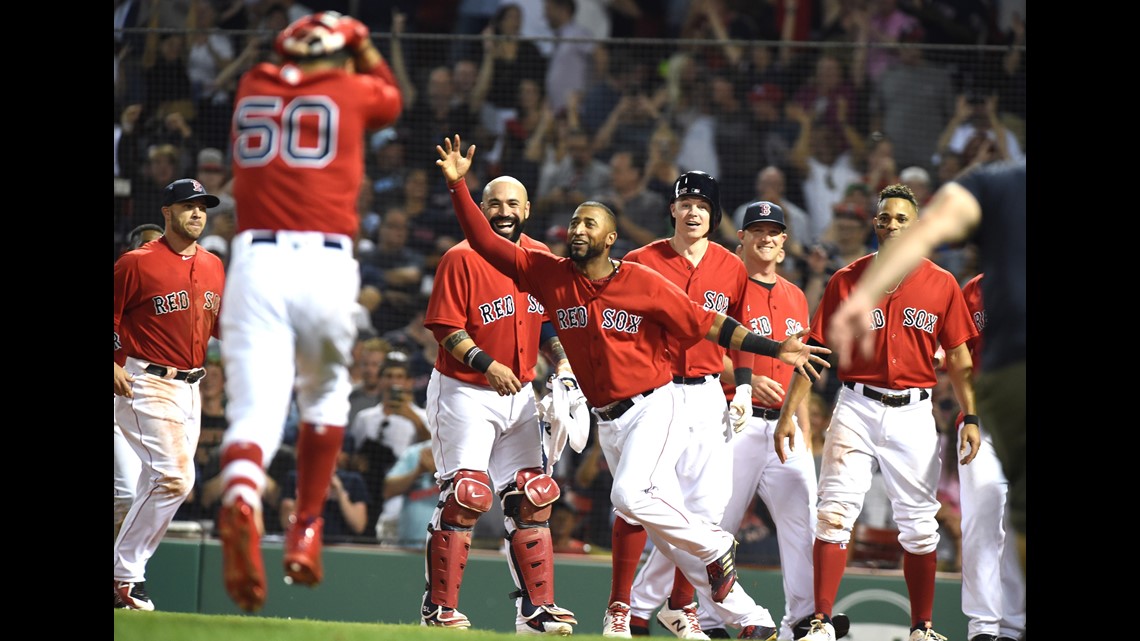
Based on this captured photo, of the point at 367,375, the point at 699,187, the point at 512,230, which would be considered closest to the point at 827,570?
the point at 699,187

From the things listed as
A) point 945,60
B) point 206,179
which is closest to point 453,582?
point 206,179

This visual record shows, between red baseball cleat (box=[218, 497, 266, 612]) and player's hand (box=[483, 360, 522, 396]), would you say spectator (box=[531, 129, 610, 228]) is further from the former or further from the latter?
red baseball cleat (box=[218, 497, 266, 612])

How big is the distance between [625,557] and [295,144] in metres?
3.16

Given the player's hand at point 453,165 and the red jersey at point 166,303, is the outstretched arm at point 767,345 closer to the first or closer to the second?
the player's hand at point 453,165

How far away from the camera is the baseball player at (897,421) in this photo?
23.2 ft

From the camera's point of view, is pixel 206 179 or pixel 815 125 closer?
pixel 206 179

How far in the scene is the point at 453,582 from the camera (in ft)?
22.3

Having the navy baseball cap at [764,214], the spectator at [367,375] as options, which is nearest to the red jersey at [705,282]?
the navy baseball cap at [764,214]

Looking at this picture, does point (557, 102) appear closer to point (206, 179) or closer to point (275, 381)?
point (206, 179)

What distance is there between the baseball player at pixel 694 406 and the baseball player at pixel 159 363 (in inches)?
92.2

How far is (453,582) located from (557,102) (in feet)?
19.3

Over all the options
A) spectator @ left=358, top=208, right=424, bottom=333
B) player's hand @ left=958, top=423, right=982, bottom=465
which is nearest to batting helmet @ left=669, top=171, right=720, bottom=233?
player's hand @ left=958, top=423, right=982, bottom=465

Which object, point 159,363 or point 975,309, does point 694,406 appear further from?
point 159,363

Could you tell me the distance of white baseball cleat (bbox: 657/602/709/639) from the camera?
7531mm
